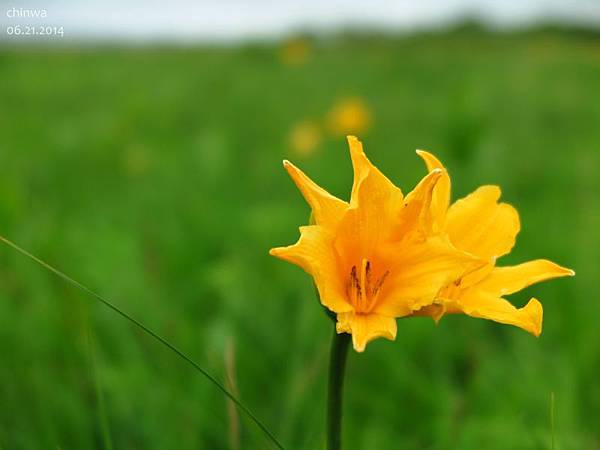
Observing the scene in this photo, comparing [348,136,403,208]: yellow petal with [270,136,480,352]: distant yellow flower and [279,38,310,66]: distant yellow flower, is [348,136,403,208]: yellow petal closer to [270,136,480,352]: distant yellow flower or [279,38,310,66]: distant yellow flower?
[270,136,480,352]: distant yellow flower

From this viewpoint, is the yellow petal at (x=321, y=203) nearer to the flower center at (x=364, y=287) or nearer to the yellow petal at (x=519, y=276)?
the flower center at (x=364, y=287)

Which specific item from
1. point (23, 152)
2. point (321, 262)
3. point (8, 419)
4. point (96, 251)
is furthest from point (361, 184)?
point (23, 152)

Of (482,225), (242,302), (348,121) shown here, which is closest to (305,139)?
(348,121)

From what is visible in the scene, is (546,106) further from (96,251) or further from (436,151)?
(96,251)

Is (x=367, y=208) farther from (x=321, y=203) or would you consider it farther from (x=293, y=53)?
(x=293, y=53)

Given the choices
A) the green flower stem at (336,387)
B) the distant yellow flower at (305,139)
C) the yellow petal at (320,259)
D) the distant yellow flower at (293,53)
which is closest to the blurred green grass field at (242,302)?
the distant yellow flower at (305,139)

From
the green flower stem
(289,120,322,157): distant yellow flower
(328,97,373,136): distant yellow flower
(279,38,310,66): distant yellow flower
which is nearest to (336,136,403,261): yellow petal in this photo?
the green flower stem
